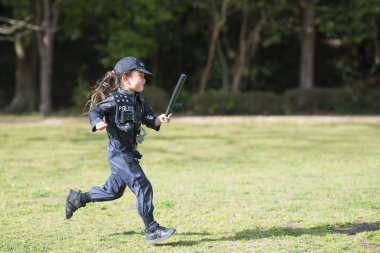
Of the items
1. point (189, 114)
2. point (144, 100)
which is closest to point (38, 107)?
point (189, 114)

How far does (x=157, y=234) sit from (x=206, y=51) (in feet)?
75.9

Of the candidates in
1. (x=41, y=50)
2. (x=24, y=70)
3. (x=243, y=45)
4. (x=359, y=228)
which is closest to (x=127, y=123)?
(x=359, y=228)

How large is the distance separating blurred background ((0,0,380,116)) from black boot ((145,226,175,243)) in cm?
1746

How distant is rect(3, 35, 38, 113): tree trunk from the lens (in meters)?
26.5

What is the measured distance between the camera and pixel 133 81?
586 cm

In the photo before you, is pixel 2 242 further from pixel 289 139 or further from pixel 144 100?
pixel 289 139

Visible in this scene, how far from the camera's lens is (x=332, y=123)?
19984 mm

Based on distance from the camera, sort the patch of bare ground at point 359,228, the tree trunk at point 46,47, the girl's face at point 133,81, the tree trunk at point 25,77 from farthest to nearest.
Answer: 1. the tree trunk at point 25,77
2. the tree trunk at point 46,47
3. the patch of bare ground at point 359,228
4. the girl's face at point 133,81

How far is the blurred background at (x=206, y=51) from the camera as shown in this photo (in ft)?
77.5

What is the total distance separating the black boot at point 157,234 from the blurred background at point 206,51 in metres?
17.5

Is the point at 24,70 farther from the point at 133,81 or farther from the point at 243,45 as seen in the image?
the point at 133,81

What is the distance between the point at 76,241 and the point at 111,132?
0.98 meters

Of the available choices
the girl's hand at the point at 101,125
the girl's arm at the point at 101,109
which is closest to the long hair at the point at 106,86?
the girl's arm at the point at 101,109

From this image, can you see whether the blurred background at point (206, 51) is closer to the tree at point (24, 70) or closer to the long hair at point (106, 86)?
the tree at point (24, 70)
